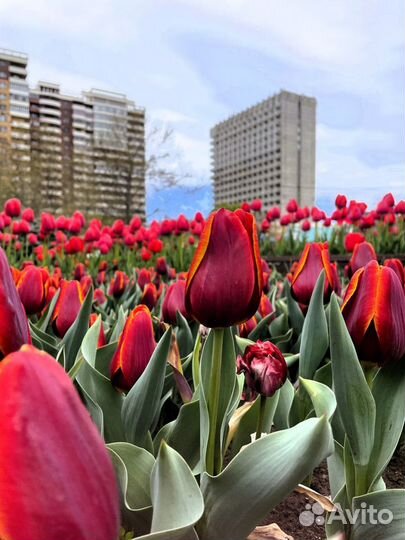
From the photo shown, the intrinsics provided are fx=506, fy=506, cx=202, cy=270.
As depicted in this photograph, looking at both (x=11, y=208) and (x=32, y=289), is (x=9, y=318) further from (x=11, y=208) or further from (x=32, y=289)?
(x=11, y=208)

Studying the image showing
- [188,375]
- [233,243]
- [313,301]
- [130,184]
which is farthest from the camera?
[130,184]

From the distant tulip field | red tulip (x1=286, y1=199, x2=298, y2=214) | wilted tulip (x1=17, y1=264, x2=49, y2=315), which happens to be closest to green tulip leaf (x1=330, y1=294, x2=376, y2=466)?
the distant tulip field

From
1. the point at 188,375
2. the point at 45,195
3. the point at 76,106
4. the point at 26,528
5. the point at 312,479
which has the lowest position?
the point at 312,479

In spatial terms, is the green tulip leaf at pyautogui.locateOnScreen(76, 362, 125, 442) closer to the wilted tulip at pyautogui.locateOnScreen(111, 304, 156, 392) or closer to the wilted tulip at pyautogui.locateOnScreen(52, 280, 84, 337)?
the wilted tulip at pyautogui.locateOnScreen(111, 304, 156, 392)

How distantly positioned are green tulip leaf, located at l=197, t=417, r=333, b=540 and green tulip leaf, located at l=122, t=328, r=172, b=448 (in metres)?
0.14

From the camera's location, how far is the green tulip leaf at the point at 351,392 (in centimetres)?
50

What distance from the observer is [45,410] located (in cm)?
18

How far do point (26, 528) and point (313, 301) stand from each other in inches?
23.8

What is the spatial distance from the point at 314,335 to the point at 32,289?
515 millimetres

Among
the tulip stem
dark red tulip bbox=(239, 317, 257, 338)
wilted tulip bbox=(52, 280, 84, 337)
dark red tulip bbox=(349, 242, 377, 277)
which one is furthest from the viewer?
dark red tulip bbox=(349, 242, 377, 277)

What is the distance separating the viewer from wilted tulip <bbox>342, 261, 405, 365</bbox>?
51 centimetres

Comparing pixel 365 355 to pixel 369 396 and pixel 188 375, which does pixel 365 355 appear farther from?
pixel 188 375

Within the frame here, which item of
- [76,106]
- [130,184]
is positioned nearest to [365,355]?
[130,184]

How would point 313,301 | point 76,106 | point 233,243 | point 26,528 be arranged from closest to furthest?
point 26,528 → point 233,243 → point 313,301 → point 76,106
